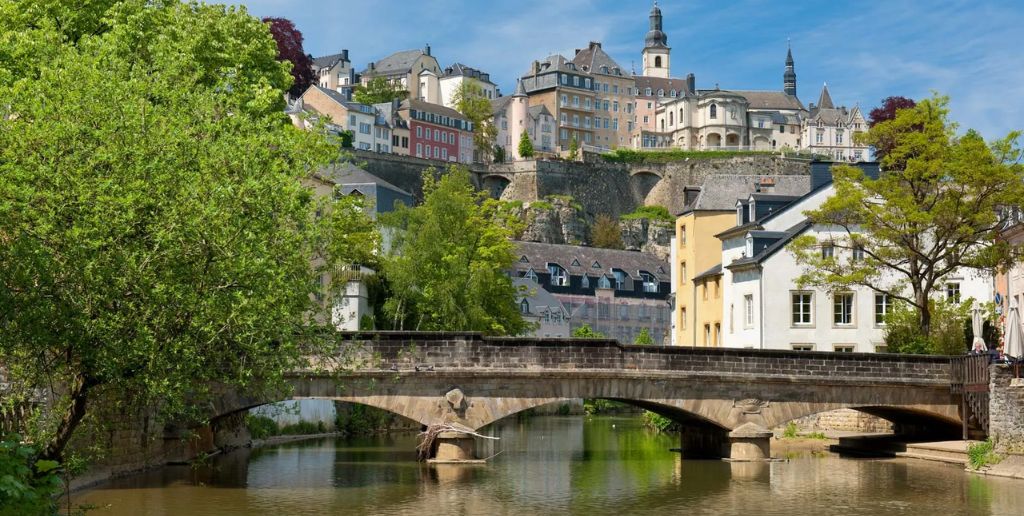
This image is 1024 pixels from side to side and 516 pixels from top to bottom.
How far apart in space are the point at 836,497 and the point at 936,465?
7.71 m

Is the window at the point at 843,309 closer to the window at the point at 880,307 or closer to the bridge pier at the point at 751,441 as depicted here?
the window at the point at 880,307

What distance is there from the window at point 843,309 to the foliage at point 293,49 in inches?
2082

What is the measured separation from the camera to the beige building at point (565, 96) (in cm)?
15375

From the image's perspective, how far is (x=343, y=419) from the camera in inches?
2062

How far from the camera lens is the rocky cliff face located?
11575 centimetres

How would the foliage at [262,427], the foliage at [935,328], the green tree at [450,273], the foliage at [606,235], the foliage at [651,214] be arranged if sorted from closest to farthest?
the foliage at [935,328] → the foliage at [262,427] → the green tree at [450,273] → the foliage at [606,235] → the foliage at [651,214]

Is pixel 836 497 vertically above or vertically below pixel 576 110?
below

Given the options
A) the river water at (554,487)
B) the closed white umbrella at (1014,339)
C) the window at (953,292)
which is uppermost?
the window at (953,292)

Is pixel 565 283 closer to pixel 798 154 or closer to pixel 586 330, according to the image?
pixel 586 330

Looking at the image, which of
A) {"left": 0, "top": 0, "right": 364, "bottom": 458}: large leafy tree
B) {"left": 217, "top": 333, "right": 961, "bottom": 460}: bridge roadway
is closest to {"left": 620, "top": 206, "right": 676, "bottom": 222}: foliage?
{"left": 217, "top": 333, "right": 961, "bottom": 460}: bridge roadway

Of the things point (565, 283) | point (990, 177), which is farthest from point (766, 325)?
point (565, 283)

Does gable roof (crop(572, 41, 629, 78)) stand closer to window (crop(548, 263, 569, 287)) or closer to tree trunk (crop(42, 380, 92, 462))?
window (crop(548, 263, 569, 287))

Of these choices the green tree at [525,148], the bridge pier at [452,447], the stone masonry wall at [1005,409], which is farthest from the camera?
the green tree at [525,148]

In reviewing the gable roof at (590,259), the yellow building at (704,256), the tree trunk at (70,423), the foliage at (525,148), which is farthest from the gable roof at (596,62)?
the tree trunk at (70,423)
